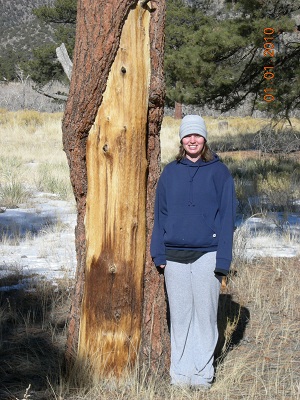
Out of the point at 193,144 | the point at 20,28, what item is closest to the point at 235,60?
the point at 193,144

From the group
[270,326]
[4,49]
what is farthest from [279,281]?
[4,49]

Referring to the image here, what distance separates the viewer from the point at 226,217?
12.2ft

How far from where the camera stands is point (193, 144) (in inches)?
149

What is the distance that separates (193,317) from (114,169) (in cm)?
100

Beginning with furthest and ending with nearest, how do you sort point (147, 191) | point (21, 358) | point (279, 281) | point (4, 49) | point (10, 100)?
point (4, 49) → point (10, 100) → point (279, 281) → point (21, 358) → point (147, 191)

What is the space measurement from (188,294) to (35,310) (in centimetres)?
193

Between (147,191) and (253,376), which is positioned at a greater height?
(147,191)

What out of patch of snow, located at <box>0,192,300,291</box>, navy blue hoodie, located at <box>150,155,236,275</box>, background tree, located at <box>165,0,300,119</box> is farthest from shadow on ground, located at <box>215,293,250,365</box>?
background tree, located at <box>165,0,300,119</box>

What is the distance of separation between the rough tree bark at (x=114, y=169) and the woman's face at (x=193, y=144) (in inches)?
10.5

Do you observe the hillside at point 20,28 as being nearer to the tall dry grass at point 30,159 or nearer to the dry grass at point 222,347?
the tall dry grass at point 30,159

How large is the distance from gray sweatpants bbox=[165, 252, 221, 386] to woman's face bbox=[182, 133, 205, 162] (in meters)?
0.58

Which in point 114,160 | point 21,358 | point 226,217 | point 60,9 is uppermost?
point 60,9

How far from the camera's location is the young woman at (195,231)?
147 inches

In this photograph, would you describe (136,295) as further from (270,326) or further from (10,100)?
(10,100)
